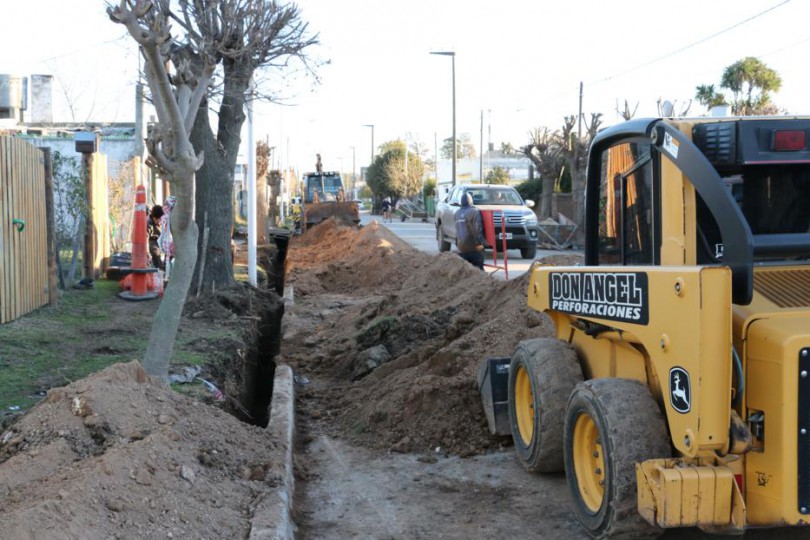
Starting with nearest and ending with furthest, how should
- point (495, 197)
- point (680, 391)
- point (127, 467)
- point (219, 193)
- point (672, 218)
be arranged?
point (680, 391) → point (672, 218) → point (127, 467) → point (219, 193) → point (495, 197)

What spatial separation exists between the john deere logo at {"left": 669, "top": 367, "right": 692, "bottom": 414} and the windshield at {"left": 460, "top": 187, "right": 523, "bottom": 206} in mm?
18397

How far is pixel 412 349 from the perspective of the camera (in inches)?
406

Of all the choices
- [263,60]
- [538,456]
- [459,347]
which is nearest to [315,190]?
[263,60]

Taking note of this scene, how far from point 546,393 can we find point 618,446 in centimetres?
141

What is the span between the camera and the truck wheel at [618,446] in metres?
4.29

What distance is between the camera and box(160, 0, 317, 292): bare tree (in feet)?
30.1

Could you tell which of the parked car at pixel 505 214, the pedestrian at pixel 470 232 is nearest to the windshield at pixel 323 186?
the parked car at pixel 505 214

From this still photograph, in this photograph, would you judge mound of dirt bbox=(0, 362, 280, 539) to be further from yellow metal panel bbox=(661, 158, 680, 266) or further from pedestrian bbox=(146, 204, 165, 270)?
pedestrian bbox=(146, 204, 165, 270)

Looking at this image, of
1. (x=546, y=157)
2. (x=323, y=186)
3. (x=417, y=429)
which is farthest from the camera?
(x=323, y=186)

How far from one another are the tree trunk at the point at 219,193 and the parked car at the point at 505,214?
821cm

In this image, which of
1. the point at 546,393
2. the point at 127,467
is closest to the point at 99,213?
the point at 127,467

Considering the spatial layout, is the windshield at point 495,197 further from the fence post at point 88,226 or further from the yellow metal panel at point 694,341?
the yellow metal panel at point 694,341

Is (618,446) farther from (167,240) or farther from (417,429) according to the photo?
(167,240)

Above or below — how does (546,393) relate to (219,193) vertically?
below
